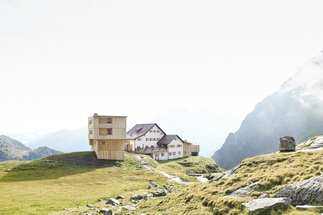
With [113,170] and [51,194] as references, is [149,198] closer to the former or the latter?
[51,194]

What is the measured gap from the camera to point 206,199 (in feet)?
51.4

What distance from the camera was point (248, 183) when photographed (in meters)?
16.0

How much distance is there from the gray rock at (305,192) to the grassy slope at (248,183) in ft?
3.43

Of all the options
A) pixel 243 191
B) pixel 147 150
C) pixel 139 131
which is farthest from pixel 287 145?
pixel 139 131

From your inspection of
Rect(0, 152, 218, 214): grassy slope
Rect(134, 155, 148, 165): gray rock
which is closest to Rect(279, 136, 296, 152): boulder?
Rect(0, 152, 218, 214): grassy slope

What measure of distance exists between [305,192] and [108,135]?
4941 cm

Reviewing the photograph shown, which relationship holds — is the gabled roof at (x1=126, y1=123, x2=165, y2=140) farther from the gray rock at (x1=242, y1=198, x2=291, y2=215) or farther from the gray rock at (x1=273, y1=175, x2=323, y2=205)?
the gray rock at (x1=242, y1=198, x2=291, y2=215)

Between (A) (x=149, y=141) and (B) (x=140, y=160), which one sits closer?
(B) (x=140, y=160)

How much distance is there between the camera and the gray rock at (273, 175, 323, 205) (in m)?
10.7

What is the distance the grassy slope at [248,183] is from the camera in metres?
13.4

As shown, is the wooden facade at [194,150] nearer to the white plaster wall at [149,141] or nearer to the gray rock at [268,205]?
the white plaster wall at [149,141]

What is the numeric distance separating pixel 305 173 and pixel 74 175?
37333 millimetres

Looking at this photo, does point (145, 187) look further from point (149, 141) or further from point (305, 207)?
point (149, 141)

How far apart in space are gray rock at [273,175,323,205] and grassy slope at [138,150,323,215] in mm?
1044
